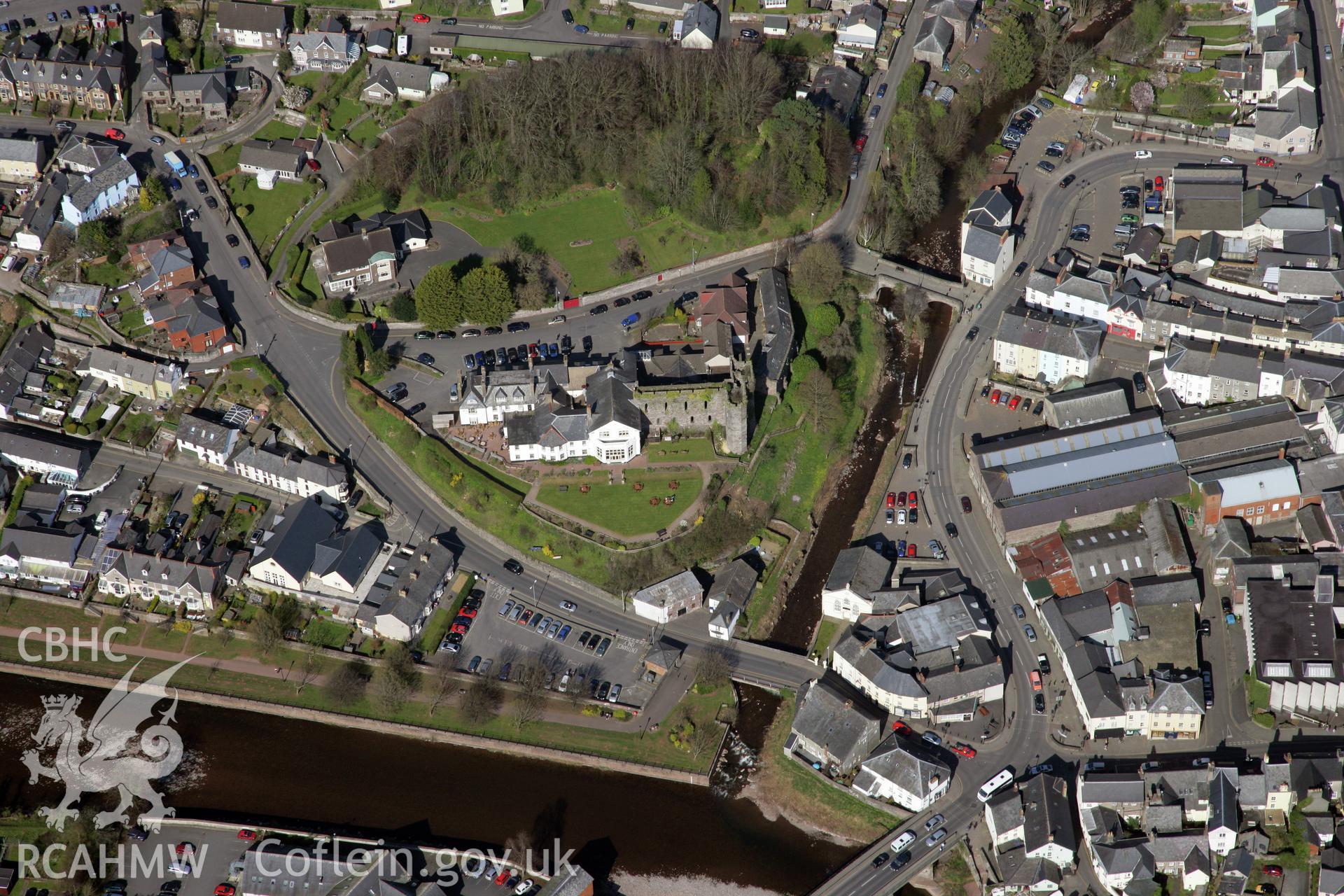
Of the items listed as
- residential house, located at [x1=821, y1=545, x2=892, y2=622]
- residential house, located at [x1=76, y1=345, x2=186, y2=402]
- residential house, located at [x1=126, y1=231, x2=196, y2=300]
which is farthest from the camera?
residential house, located at [x1=126, y1=231, x2=196, y2=300]

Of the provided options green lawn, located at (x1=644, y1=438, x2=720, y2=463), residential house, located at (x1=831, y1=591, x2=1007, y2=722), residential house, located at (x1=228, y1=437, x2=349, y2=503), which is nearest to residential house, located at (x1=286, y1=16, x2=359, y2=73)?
residential house, located at (x1=228, y1=437, x2=349, y2=503)

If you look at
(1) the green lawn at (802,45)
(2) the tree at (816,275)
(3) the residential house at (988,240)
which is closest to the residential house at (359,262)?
(2) the tree at (816,275)

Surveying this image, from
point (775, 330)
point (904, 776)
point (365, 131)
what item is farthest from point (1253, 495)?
point (365, 131)

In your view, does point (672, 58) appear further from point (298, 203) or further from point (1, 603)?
point (1, 603)

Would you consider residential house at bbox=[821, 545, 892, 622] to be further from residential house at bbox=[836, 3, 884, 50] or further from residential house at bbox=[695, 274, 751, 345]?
residential house at bbox=[836, 3, 884, 50]

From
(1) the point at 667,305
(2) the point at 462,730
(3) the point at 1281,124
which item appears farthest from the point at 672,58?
(2) the point at 462,730

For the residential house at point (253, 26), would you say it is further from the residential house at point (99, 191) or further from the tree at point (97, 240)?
the tree at point (97, 240)

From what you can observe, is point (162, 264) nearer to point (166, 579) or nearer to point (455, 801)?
point (166, 579)
